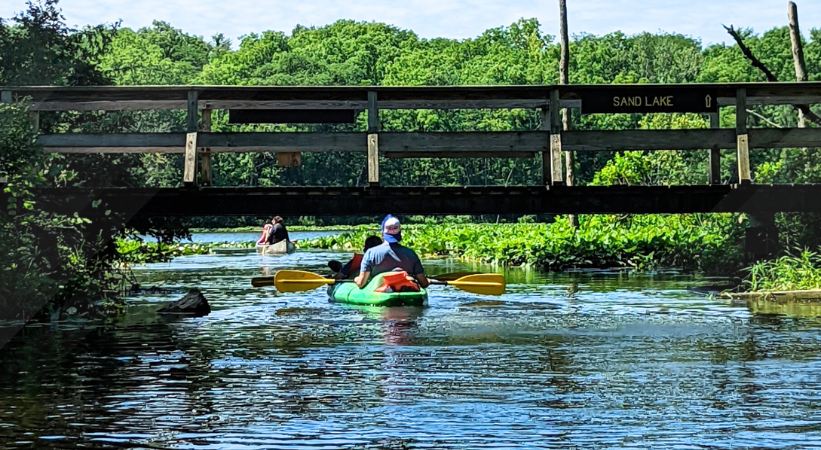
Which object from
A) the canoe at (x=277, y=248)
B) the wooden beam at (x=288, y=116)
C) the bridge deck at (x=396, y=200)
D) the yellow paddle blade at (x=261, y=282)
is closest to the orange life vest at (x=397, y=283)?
the bridge deck at (x=396, y=200)

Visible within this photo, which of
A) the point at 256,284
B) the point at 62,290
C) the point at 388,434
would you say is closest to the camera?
the point at 388,434

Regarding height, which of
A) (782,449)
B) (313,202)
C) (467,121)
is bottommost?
(782,449)

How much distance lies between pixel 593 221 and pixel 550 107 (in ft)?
66.3

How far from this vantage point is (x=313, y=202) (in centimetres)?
2219

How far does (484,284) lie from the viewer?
2406 centimetres

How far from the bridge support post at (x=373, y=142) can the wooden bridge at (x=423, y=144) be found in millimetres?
21

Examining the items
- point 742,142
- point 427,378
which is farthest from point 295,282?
point 427,378

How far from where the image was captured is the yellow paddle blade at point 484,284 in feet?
78.5

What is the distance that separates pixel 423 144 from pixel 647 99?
353 centimetres

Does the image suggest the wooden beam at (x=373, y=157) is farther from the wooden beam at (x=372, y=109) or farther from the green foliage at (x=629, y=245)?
the green foliage at (x=629, y=245)

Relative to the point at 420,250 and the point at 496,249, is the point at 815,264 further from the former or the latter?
the point at 420,250

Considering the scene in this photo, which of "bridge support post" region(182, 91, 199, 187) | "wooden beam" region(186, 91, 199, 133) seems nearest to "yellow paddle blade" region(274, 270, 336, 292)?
"bridge support post" region(182, 91, 199, 187)

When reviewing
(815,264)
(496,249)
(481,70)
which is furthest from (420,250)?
(481,70)

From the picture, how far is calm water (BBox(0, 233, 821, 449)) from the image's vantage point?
35.7 ft
